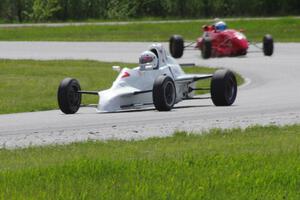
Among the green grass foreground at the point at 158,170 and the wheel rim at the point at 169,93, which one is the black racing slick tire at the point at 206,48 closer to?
the wheel rim at the point at 169,93

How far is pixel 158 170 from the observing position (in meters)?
9.99

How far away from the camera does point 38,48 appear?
45.1 meters

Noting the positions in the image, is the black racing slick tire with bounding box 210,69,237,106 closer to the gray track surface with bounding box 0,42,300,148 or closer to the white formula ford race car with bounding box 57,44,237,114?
the white formula ford race car with bounding box 57,44,237,114

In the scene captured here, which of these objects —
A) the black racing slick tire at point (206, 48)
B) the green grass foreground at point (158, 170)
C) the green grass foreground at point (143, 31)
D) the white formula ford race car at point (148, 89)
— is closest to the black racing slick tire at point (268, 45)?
Answer: the black racing slick tire at point (206, 48)

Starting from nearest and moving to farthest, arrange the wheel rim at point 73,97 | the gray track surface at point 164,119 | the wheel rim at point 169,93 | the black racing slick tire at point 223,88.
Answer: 1. the gray track surface at point 164,119
2. the wheel rim at point 169,93
3. the black racing slick tire at point 223,88
4. the wheel rim at point 73,97

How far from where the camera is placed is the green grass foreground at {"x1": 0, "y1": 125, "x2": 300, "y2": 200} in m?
8.83

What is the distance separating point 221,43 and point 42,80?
10300mm

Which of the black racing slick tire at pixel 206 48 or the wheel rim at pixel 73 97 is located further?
the black racing slick tire at pixel 206 48

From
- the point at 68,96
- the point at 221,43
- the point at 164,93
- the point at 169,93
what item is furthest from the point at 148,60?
the point at 221,43

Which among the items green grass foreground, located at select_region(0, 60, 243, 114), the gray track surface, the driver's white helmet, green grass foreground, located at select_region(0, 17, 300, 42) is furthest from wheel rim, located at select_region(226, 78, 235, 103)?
green grass foreground, located at select_region(0, 17, 300, 42)

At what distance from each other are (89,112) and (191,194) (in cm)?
1053

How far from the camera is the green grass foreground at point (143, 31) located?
51.5m

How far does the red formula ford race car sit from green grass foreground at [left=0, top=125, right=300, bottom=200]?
22.4 m

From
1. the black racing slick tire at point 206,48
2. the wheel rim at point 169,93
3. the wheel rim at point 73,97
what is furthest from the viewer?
the black racing slick tire at point 206,48
